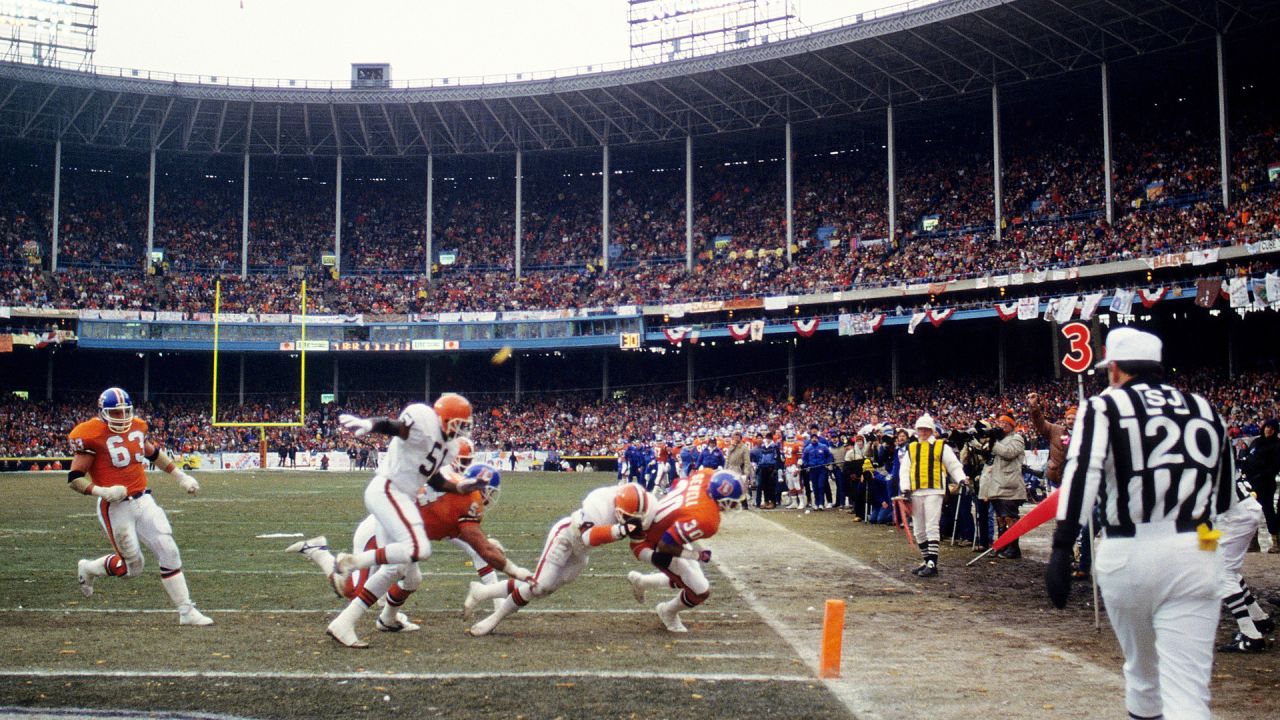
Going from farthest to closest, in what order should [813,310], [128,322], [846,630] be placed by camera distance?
[128,322]
[813,310]
[846,630]

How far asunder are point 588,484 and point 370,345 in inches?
930

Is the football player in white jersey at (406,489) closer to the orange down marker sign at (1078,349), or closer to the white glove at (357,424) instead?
the white glove at (357,424)

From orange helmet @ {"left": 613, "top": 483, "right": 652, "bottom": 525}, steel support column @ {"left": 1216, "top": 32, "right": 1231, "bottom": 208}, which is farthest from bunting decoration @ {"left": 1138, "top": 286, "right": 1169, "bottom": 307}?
orange helmet @ {"left": 613, "top": 483, "right": 652, "bottom": 525}

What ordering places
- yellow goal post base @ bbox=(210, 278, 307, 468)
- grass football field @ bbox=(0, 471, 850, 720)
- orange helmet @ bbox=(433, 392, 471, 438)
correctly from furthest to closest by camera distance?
yellow goal post base @ bbox=(210, 278, 307, 468), orange helmet @ bbox=(433, 392, 471, 438), grass football field @ bbox=(0, 471, 850, 720)

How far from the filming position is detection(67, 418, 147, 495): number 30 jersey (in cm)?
915

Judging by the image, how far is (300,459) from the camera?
50.2m

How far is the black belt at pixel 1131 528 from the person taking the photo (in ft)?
15.0

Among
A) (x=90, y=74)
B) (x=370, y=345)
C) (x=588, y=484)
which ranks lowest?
(x=588, y=484)

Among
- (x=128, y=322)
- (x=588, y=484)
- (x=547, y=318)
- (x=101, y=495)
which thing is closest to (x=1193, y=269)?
(x=588, y=484)

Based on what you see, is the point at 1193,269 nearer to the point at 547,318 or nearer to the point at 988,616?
the point at 547,318

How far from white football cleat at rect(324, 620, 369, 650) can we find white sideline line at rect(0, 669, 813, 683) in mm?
922

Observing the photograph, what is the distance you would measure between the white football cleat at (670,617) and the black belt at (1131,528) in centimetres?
439

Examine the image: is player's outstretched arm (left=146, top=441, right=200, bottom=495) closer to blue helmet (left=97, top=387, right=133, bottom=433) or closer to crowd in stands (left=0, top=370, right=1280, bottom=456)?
blue helmet (left=97, top=387, right=133, bottom=433)

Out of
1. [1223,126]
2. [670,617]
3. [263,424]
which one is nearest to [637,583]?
[670,617]
